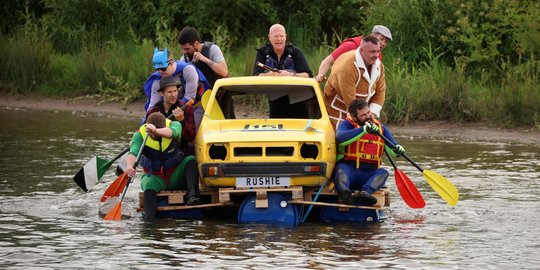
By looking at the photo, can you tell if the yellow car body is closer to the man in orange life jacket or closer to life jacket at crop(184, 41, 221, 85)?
the man in orange life jacket

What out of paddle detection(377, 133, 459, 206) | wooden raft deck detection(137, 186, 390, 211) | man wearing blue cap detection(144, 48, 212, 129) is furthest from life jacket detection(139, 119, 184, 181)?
paddle detection(377, 133, 459, 206)

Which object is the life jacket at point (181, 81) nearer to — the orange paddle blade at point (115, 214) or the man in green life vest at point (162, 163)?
the man in green life vest at point (162, 163)

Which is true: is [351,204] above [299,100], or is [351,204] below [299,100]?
below

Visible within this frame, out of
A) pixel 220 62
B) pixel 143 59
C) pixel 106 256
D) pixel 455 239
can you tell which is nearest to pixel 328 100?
pixel 220 62

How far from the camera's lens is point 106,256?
12211 millimetres

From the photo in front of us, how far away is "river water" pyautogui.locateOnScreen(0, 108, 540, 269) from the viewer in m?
12.0

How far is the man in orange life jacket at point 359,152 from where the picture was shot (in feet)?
45.9

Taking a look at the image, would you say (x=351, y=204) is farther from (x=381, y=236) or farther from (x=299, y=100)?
(x=299, y=100)

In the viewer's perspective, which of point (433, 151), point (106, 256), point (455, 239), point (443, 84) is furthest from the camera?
point (443, 84)

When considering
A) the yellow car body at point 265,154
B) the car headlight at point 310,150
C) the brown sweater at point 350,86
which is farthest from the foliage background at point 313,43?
the car headlight at point 310,150

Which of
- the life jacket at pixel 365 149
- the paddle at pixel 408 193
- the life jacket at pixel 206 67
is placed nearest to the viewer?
the life jacket at pixel 365 149

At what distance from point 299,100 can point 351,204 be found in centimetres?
171

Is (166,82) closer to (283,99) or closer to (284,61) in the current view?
(283,99)

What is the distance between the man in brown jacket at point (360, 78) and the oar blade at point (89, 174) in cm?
261
